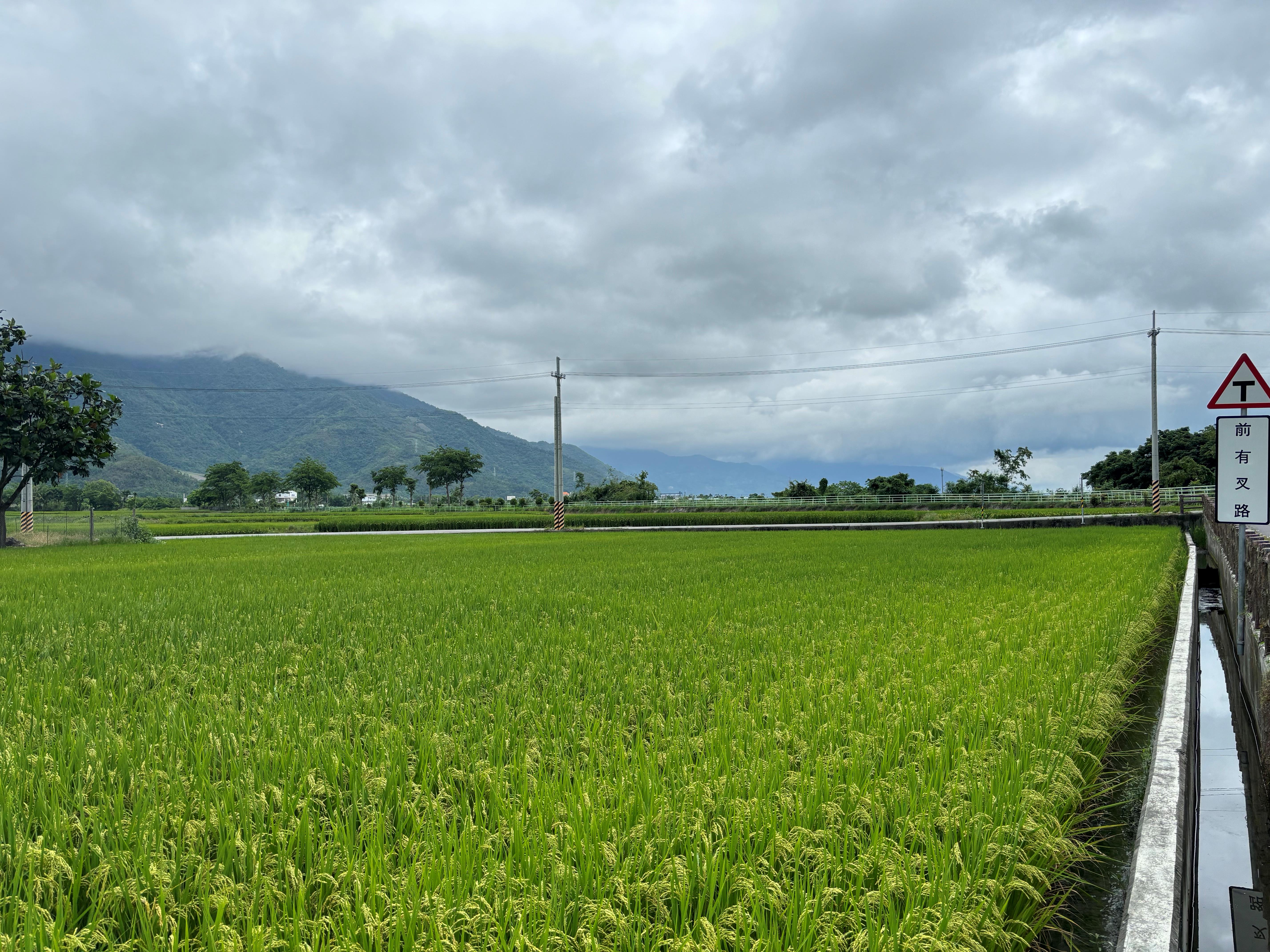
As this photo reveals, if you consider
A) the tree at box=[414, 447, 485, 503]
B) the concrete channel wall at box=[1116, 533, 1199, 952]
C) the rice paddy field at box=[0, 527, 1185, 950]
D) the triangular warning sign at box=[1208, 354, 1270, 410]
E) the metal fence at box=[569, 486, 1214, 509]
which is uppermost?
the tree at box=[414, 447, 485, 503]

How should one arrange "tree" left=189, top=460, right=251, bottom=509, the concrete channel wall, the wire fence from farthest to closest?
"tree" left=189, top=460, right=251, bottom=509
the wire fence
the concrete channel wall

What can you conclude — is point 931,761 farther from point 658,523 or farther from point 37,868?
point 658,523

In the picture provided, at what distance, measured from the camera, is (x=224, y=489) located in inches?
4013

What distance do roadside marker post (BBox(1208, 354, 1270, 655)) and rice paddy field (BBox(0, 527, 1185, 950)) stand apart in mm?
1676

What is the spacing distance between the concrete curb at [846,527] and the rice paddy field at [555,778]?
27401 mm

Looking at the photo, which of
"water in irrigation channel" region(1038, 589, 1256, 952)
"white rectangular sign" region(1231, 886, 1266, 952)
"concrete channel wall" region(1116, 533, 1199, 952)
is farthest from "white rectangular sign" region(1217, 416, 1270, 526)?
"white rectangular sign" region(1231, 886, 1266, 952)

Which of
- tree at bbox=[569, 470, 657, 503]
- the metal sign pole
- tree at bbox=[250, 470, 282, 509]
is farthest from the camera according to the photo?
tree at bbox=[250, 470, 282, 509]

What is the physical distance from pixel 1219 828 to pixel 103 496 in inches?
5178

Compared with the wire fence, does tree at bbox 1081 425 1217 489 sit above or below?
above

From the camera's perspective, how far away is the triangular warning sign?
8.12 m

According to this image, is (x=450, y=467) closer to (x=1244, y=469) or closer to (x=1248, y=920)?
(x=1244, y=469)

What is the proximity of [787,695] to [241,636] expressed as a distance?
16.9 ft

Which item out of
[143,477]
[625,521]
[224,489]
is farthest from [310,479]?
[143,477]

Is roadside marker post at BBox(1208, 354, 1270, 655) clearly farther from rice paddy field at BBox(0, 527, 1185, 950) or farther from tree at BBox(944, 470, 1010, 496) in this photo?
tree at BBox(944, 470, 1010, 496)
